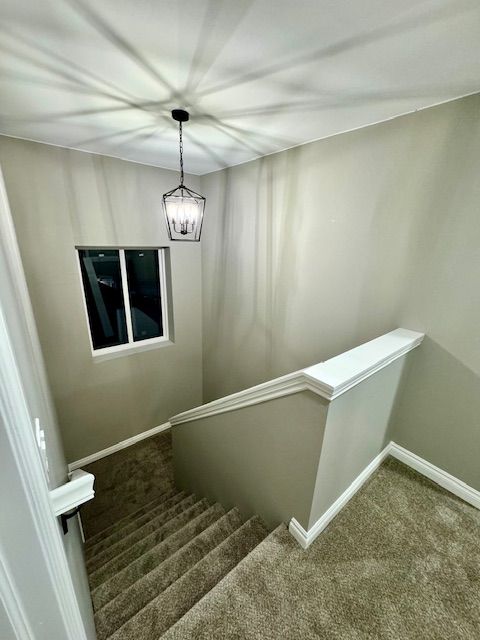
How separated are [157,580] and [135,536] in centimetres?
86

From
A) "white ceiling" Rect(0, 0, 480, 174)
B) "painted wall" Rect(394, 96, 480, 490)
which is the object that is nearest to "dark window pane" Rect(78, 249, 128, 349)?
"white ceiling" Rect(0, 0, 480, 174)

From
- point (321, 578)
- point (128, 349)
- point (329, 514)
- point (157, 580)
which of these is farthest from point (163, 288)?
point (321, 578)

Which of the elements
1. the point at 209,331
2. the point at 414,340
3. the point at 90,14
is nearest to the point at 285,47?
the point at 90,14

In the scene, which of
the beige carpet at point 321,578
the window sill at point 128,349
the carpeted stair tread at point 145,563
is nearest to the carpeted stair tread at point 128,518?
the beige carpet at point 321,578

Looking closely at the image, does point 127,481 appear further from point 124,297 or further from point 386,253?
point 386,253

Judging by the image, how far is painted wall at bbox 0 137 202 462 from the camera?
7.71 ft

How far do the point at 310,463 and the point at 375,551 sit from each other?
709 millimetres

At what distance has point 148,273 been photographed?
3408 millimetres

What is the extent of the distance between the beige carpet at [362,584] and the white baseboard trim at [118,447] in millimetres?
2600

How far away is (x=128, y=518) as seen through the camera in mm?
2734

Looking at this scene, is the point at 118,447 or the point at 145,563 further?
the point at 118,447

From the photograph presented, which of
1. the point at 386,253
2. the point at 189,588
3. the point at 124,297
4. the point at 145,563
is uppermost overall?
the point at 386,253

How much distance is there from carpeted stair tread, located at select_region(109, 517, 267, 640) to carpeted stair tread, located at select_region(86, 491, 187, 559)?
122cm

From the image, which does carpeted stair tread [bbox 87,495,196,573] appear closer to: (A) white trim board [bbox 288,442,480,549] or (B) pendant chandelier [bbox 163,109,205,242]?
(A) white trim board [bbox 288,442,480,549]
